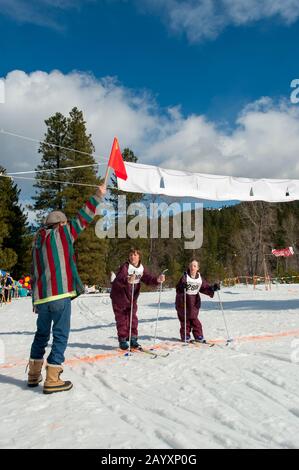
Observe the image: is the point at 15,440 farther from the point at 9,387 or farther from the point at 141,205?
the point at 141,205

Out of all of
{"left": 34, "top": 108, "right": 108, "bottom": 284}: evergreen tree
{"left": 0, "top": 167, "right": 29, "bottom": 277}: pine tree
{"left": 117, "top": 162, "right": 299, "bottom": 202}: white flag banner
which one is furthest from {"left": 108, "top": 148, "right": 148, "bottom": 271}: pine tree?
{"left": 117, "top": 162, "right": 299, "bottom": 202}: white flag banner

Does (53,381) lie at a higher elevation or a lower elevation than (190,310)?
lower

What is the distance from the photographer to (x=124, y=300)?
7.03 meters

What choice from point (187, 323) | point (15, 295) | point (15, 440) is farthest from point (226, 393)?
point (15, 295)

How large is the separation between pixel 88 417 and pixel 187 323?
434 cm

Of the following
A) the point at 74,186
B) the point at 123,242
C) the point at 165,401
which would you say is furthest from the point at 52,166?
the point at 165,401

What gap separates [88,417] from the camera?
10.9 feet

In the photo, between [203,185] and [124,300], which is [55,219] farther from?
[203,185]

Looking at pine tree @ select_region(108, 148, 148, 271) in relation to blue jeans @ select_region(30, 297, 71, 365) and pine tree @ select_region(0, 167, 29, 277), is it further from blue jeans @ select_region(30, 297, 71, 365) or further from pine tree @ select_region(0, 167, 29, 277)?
blue jeans @ select_region(30, 297, 71, 365)

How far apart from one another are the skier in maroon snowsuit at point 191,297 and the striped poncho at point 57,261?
12.0 ft

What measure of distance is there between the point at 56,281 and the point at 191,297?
399cm

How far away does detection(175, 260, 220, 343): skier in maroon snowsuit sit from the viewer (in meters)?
7.46

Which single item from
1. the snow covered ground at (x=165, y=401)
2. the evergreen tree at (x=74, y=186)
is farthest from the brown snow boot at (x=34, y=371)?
the evergreen tree at (x=74, y=186)

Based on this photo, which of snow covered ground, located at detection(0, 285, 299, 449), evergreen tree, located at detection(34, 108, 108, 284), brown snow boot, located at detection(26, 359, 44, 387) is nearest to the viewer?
snow covered ground, located at detection(0, 285, 299, 449)
